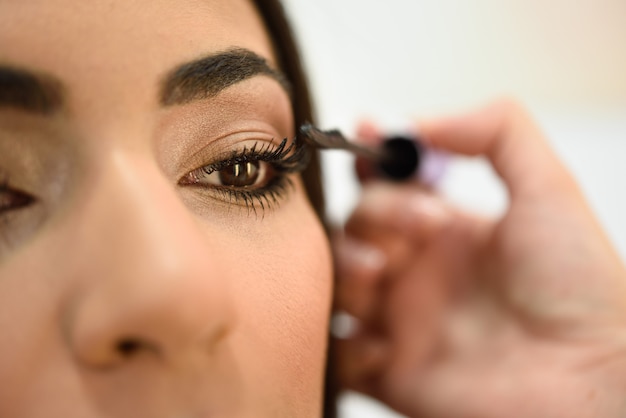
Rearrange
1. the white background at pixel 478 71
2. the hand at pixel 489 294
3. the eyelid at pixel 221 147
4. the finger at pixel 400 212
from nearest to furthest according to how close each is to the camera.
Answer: the eyelid at pixel 221 147
the hand at pixel 489 294
the finger at pixel 400 212
the white background at pixel 478 71

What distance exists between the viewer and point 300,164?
69cm

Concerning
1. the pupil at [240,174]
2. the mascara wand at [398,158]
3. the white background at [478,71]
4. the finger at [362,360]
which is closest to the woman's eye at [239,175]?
the pupil at [240,174]

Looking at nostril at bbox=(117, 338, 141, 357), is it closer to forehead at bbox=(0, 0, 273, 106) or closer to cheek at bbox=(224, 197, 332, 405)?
cheek at bbox=(224, 197, 332, 405)

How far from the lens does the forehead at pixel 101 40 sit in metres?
0.48

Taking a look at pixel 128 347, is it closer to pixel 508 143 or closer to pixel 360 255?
pixel 360 255

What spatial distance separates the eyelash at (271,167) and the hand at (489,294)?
264 mm

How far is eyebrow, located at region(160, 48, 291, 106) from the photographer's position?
522 millimetres

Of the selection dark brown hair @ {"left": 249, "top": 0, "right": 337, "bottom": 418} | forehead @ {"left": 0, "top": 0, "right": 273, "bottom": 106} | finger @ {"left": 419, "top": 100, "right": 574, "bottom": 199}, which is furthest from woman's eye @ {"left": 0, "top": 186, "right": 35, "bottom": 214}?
finger @ {"left": 419, "top": 100, "right": 574, "bottom": 199}

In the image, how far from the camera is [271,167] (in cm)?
67

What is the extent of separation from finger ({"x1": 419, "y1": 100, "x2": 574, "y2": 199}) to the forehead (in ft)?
1.58

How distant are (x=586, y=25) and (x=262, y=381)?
4.80 ft

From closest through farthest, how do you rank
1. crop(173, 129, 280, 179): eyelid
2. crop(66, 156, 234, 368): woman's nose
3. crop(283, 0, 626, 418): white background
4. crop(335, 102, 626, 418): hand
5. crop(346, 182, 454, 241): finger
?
crop(66, 156, 234, 368): woman's nose
crop(173, 129, 280, 179): eyelid
crop(335, 102, 626, 418): hand
crop(346, 182, 454, 241): finger
crop(283, 0, 626, 418): white background

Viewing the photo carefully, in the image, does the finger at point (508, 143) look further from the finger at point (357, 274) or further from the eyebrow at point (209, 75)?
the eyebrow at point (209, 75)

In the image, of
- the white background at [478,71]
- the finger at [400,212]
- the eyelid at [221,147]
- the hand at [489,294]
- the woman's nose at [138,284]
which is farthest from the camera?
the white background at [478,71]
